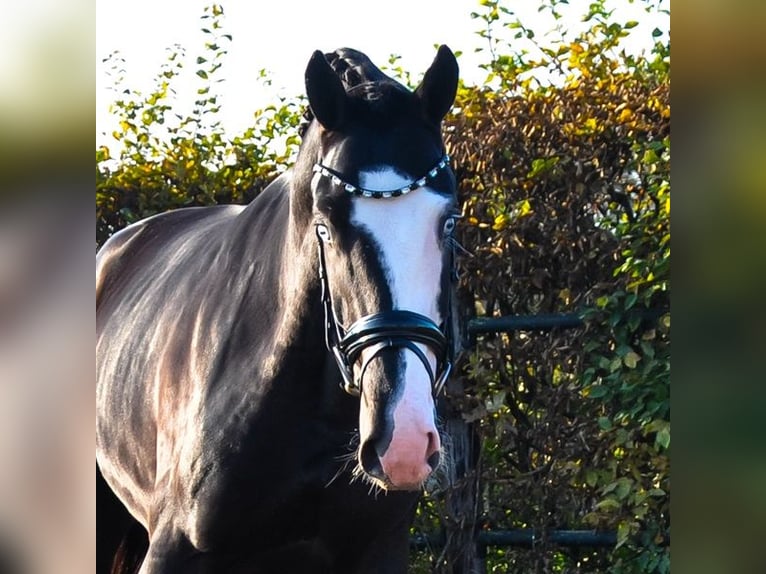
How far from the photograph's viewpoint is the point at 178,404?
11.5 ft

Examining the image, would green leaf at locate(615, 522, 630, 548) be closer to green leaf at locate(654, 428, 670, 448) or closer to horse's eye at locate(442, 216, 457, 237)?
green leaf at locate(654, 428, 670, 448)

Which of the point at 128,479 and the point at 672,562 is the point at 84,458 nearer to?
the point at 672,562

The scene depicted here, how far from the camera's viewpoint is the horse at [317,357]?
2.62 m

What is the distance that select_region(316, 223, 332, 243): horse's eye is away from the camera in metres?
2.81

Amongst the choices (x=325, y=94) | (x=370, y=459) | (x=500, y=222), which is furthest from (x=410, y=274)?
(x=500, y=222)

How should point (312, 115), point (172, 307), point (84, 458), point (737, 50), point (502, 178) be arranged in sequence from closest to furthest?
point (737, 50), point (84, 458), point (312, 115), point (172, 307), point (502, 178)

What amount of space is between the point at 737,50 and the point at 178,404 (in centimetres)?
291

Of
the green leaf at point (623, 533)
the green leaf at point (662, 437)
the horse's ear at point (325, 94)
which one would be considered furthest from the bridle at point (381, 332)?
the green leaf at point (623, 533)

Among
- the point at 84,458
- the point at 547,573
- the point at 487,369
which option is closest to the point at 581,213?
the point at 487,369

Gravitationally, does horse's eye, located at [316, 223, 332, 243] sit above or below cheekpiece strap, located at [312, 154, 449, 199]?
below

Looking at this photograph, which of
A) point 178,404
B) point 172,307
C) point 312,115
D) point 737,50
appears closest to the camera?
point 737,50

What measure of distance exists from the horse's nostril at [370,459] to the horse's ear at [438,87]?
35.8 inches

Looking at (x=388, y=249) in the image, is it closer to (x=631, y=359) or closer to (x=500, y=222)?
(x=631, y=359)

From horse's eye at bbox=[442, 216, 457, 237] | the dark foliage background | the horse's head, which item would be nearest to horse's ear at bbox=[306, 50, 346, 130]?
the horse's head
